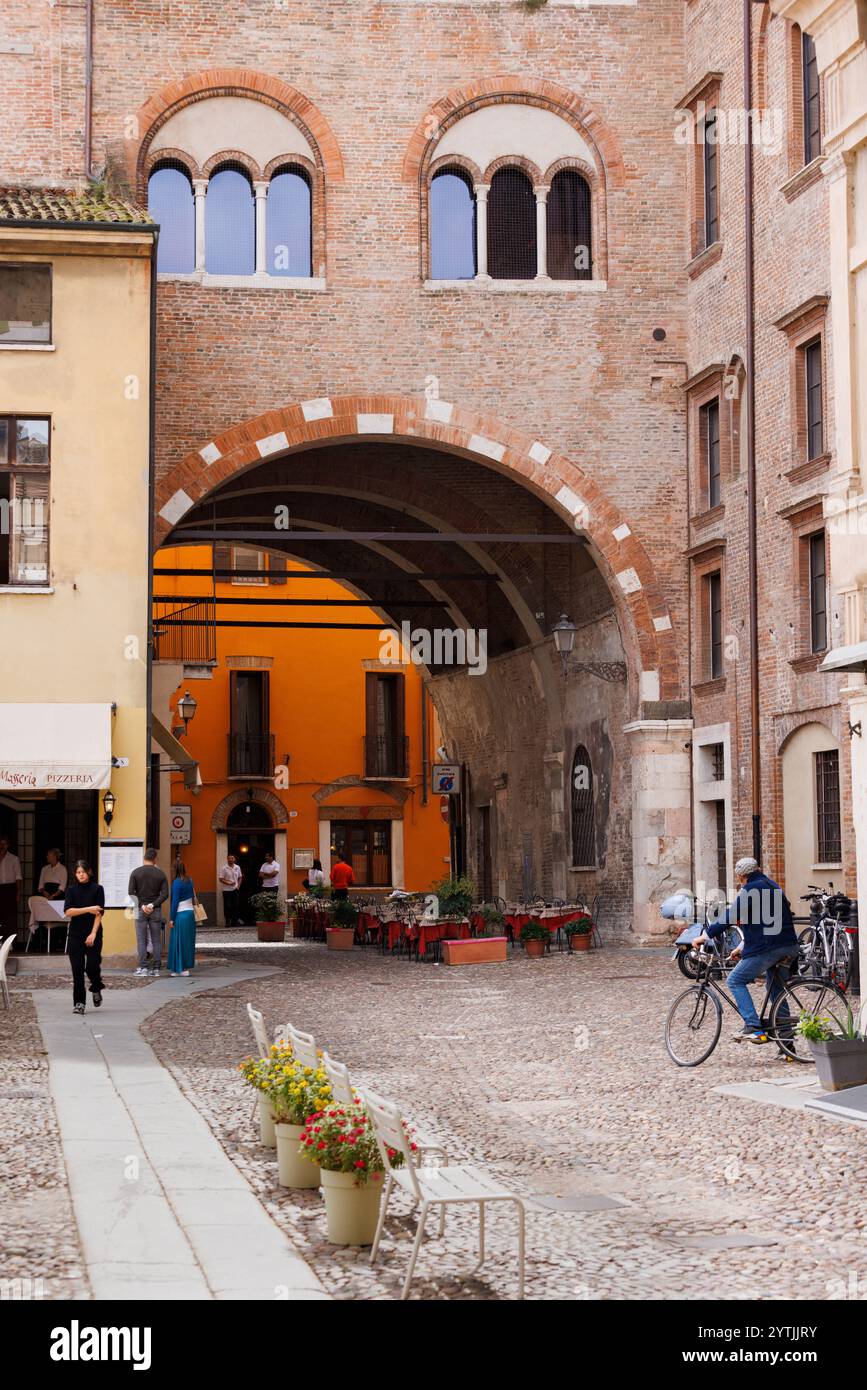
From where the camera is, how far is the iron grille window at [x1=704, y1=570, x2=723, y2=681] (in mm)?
24700

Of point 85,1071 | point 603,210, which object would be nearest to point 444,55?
point 603,210

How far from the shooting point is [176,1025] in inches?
614

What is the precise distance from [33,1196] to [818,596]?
14979mm

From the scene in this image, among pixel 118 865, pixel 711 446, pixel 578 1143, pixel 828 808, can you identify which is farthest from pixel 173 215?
pixel 578 1143

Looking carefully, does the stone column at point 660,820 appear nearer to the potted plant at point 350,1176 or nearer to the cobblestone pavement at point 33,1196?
the cobblestone pavement at point 33,1196

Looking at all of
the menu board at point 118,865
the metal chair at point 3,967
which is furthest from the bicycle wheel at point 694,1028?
the menu board at point 118,865

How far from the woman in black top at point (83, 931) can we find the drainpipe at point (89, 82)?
12.0m

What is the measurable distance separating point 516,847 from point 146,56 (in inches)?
574

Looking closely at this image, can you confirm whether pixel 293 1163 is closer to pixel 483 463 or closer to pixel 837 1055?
pixel 837 1055

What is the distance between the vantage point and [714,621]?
24.9m

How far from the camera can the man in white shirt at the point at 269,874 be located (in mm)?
39938

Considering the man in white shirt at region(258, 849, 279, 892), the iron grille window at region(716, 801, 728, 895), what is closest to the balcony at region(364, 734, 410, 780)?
the man in white shirt at region(258, 849, 279, 892)

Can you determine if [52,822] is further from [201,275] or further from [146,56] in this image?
[146,56]

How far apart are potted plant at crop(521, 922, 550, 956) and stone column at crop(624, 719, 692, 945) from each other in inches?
53.6
